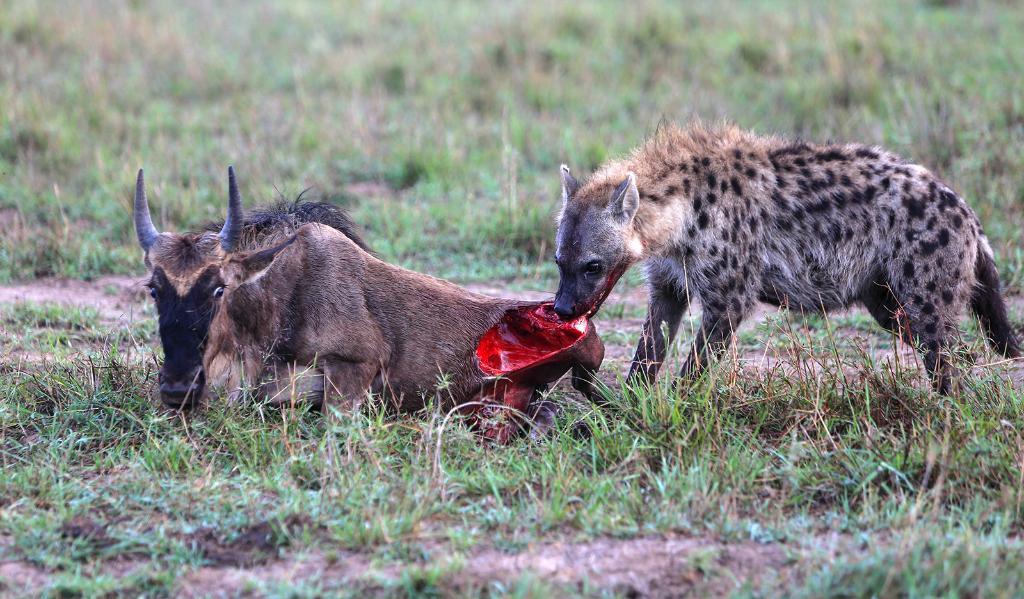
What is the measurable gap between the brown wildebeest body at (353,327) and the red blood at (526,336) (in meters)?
0.05

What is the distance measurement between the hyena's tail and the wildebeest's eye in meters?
1.83

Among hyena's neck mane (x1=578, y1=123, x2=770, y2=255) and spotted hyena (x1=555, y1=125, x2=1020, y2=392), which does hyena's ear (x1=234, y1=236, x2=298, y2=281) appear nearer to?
spotted hyena (x1=555, y1=125, x2=1020, y2=392)

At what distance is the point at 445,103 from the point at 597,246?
5.03m

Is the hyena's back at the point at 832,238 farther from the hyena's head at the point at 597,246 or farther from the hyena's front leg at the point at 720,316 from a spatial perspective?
the hyena's head at the point at 597,246

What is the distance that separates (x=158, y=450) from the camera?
4375 mm

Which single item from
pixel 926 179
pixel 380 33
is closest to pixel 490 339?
pixel 926 179

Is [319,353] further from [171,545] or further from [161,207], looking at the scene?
[161,207]

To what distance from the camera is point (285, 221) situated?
5.36m

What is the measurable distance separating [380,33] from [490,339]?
7638mm

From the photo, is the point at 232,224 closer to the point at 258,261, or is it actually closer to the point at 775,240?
the point at 258,261

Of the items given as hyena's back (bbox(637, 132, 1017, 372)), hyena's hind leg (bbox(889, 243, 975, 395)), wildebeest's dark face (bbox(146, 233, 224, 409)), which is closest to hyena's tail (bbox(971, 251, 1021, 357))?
hyena's back (bbox(637, 132, 1017, 372))

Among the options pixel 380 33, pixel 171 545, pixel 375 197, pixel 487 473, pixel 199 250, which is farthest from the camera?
pixel 380 33

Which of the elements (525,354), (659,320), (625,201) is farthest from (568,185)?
(525,354)

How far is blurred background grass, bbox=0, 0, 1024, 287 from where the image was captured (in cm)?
777
